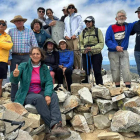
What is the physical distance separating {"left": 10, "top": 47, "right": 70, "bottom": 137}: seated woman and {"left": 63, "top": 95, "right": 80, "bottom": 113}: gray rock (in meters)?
1.33

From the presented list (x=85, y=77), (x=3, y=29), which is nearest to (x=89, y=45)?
(x=85, y=77)

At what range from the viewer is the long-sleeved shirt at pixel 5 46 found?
657 centimetres

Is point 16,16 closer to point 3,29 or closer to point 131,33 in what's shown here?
point 3,29

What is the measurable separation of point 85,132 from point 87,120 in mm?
493

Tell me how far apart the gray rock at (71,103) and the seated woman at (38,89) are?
1.33 m

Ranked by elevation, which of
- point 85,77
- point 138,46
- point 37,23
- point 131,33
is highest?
point 37,23

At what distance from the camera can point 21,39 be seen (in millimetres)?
7090

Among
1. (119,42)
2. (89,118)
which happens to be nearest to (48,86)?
(89,118)

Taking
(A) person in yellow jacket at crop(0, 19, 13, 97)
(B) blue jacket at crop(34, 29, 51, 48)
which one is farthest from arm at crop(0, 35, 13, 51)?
(B) blue jacket at crop(34, 29, 51, 48)

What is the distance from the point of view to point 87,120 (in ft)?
20.1

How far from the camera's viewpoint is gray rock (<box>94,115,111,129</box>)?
5928 mm

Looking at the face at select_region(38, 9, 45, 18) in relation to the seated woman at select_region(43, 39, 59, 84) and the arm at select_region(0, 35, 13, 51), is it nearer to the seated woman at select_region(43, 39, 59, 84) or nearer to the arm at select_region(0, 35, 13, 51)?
the seated woman at select_region(43, 39, 59, 84)

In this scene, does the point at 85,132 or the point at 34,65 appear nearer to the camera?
the point at 34,65

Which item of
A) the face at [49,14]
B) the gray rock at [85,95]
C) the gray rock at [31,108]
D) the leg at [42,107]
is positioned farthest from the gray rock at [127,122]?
the face at [49,14]
